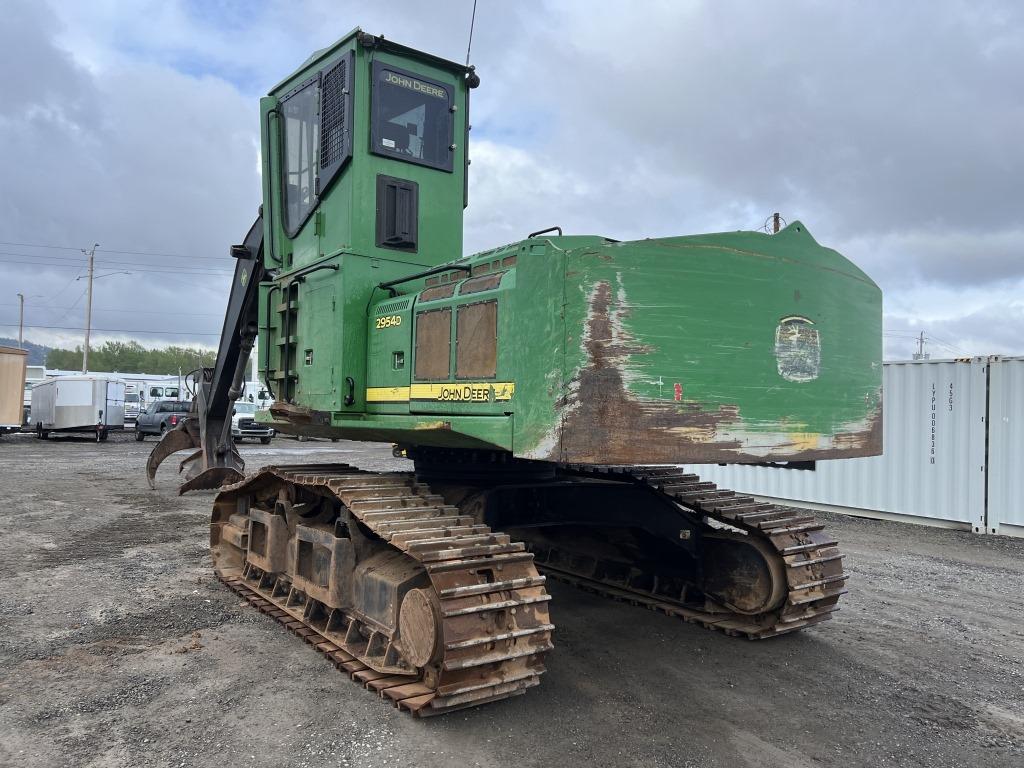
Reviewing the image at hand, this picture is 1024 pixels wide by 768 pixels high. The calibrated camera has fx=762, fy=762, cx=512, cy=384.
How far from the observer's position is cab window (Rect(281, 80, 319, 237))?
20.0ft

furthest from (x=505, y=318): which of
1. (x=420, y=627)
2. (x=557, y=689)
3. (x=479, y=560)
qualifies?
(x=557, y=689)

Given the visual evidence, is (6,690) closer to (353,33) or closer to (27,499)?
(353,33)

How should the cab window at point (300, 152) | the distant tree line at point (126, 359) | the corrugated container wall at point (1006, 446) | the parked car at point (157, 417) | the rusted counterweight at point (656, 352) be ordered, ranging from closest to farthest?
the rusted counterweight at point (656, 352)
the cab window at point (300, 152)
the corrugated container wall at point (1006, 446)
the parked car at point (157, 417)
the distant tree line at point (126, 359)

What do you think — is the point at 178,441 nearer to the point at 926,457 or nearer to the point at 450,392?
the point at 450,392

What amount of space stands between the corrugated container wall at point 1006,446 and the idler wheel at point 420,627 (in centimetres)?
998

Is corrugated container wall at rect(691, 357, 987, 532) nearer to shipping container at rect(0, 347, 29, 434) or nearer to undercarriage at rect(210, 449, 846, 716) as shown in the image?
undercarriage at rect(210, 449, 846, 716)

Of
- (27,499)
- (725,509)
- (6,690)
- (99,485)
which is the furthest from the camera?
(99,485)

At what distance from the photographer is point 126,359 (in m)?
113

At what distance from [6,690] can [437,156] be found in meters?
4.59

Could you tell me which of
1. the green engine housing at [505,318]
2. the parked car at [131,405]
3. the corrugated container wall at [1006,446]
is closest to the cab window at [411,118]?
the green engine housing at [505,318]

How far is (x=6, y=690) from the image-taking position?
454 cm

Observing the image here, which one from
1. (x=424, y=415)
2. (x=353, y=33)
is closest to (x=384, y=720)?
(x=424, y=415)

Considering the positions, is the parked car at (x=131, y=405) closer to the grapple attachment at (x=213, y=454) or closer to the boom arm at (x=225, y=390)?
the boom arm at (x=225, y=390)

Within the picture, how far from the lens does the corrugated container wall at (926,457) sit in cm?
1121
